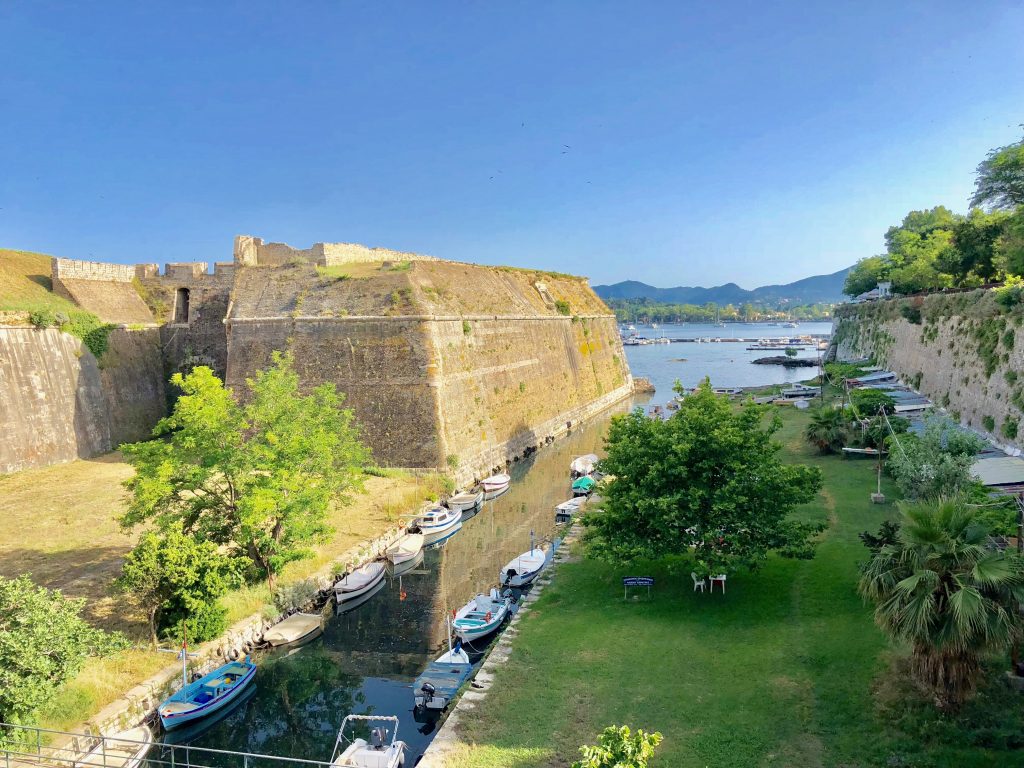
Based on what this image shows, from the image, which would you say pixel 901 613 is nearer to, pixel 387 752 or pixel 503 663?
pixel 503 663

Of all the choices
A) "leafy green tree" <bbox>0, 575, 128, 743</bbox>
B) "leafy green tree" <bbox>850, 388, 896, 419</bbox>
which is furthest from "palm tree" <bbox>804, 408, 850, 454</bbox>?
"leafy green tree" <bbox>0, 575, 128, 743</bbox>

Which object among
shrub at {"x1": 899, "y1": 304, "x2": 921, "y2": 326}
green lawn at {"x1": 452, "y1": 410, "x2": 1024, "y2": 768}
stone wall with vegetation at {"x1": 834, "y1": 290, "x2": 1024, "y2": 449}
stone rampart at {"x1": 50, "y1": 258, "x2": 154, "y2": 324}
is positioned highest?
stone rampart at {"x1": 50, "y1": 258, "x2": 154, "y2": 324}

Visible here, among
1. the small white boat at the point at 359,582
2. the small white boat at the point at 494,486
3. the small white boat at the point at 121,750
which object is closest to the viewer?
the small white boat at the point at 121,750

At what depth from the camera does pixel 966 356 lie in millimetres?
25141

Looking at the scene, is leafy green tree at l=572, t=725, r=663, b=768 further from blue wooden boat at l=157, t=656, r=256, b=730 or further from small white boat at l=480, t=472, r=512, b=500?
small white boat at l=480, t=472, r=512, b=500

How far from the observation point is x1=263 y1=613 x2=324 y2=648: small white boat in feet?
49.0

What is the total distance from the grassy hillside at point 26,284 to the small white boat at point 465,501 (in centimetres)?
1906

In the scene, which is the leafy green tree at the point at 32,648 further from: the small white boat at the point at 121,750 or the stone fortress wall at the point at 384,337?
the stone fortress wall at the point at 384,337

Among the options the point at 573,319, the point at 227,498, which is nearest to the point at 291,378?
the point at 227,498

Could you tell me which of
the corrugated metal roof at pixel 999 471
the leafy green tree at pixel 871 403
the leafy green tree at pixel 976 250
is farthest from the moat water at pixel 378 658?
the leafy green tree at pixel 976 250

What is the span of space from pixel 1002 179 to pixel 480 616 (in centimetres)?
3316

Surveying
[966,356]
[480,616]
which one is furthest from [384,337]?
[966,356]

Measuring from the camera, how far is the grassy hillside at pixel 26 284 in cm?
2752

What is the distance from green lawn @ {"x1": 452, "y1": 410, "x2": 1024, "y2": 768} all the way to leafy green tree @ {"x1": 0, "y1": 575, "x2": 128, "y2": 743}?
20.4 feet
